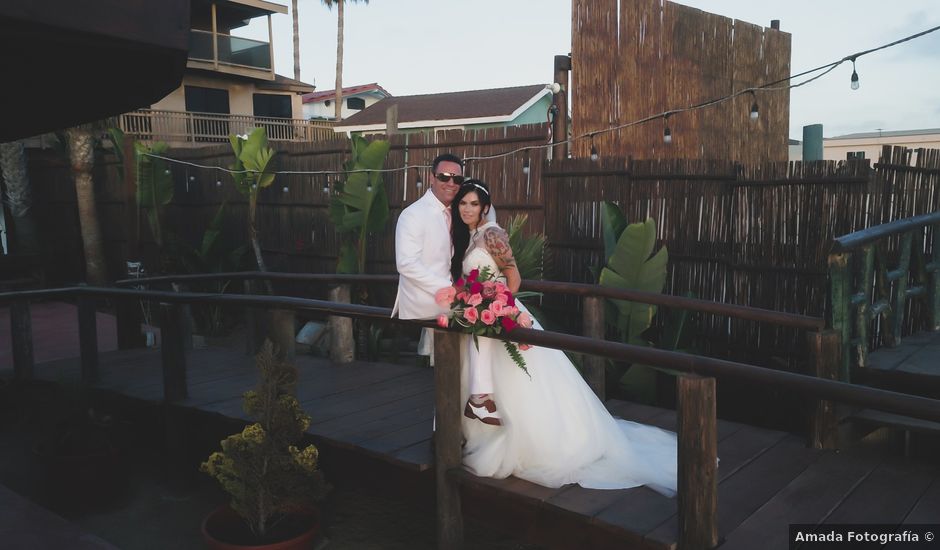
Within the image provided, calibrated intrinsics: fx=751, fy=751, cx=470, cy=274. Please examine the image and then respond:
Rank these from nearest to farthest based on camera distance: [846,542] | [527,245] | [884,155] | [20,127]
Answer: [20,127]
[846,542]
[884,155]
[527,245]

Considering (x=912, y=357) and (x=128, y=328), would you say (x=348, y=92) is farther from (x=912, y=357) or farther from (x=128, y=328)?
(x=912, y=357)

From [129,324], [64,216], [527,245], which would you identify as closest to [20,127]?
[527,245]

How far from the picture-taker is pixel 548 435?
12.6 ft

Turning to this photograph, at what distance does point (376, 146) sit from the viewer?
31.1 feet

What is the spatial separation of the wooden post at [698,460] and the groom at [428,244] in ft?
4.80

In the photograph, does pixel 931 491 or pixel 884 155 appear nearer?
pixel 931 491

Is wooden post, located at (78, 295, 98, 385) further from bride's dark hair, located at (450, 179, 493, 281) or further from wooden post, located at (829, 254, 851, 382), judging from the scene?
wooden post, located at (829, 254, 851, 382)

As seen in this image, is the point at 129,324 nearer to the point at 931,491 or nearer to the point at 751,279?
the point at 751,279

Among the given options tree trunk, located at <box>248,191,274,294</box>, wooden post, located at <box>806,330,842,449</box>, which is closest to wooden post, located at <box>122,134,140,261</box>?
tree trunk, located at <box>248,191,274,294</box>

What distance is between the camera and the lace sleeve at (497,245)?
396cm

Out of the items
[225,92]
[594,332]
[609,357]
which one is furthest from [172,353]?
[225,92]

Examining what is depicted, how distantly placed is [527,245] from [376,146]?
2.96 metres

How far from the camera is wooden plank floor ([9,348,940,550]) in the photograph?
3.28 meters

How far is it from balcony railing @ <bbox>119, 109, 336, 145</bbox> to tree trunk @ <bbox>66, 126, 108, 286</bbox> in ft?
23.1
